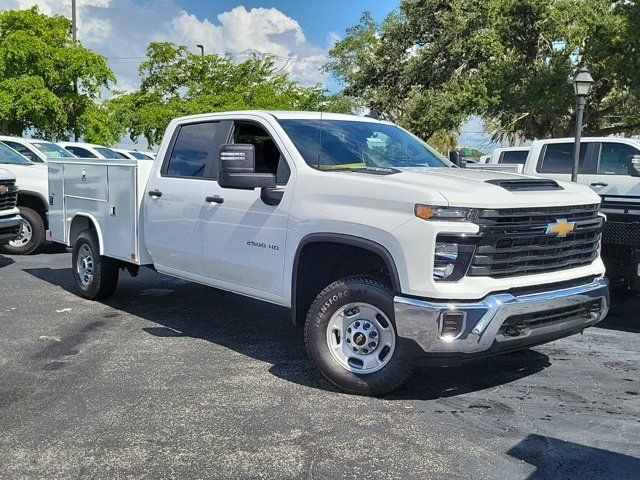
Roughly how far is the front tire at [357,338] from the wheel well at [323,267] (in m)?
0.25

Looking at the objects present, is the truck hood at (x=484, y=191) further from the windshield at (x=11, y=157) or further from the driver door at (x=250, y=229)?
the windshield at (x=11, y=157)

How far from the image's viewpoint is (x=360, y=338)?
15.2 feet

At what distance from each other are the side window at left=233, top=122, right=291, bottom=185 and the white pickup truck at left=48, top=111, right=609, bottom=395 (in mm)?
13

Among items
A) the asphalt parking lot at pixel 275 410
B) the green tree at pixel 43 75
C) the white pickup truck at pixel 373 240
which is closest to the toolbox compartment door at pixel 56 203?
the asphalt parking lot at pixel 275 410

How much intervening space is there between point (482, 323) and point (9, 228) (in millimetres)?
7715

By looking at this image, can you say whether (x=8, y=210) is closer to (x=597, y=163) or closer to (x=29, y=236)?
(x=29, y=236)

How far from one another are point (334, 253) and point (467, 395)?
4.57 ft

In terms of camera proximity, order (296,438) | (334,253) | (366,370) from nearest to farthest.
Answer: (296,438) < (366,370) < (334,253)

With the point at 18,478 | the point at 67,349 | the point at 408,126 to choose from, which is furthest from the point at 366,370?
the point at 408,126

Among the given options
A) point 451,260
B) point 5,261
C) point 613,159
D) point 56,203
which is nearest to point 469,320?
point 451,260

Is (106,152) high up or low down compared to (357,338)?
up

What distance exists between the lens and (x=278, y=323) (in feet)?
22.4

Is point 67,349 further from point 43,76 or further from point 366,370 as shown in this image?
point 43,76

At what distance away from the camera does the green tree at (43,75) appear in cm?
2211
